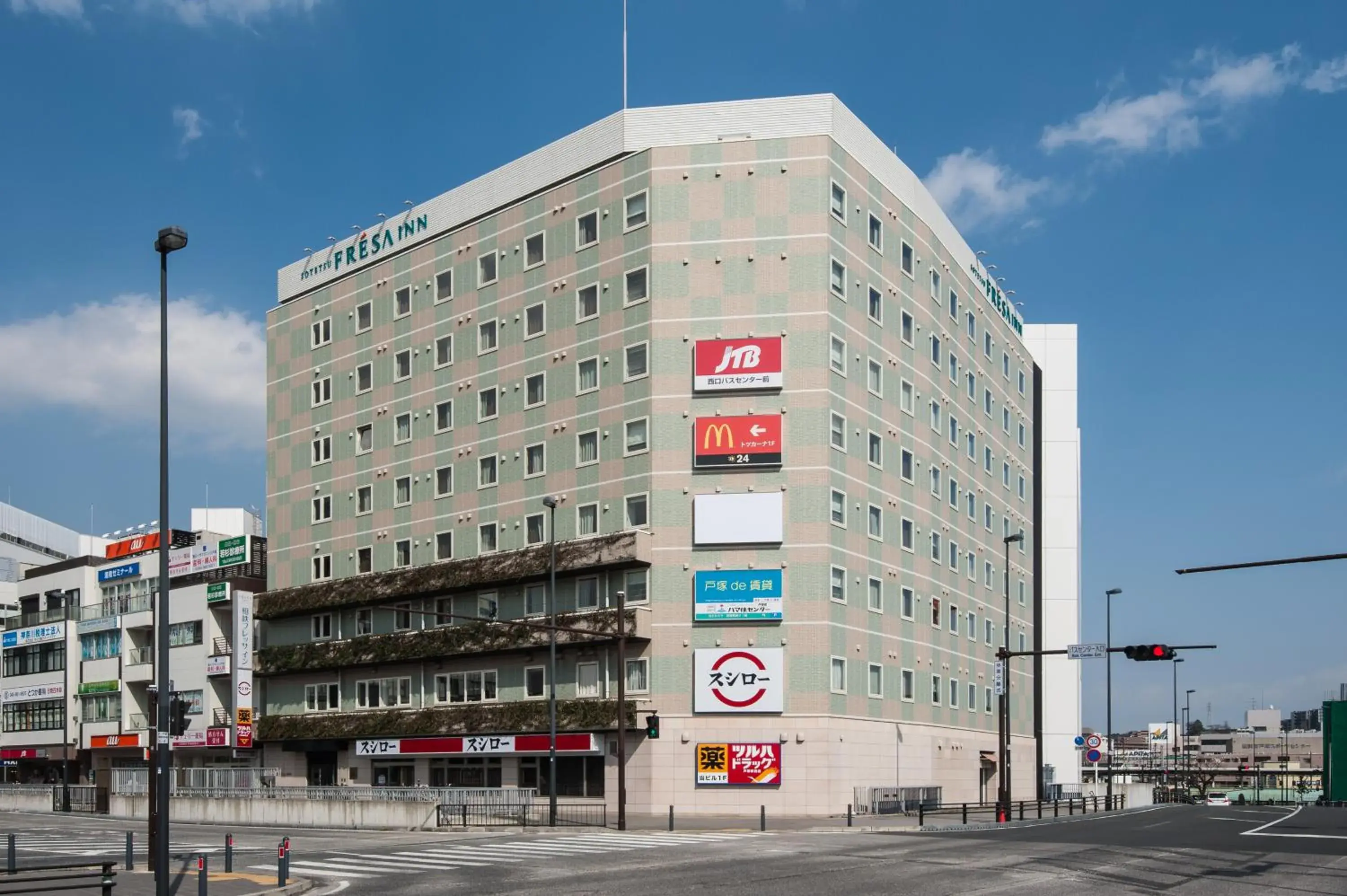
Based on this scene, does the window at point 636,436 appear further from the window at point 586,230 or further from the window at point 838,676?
the window at point 838,676

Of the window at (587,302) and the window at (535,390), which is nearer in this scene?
the window at (587,302)

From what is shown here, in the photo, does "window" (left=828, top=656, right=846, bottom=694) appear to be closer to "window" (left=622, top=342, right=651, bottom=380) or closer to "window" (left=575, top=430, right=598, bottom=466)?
"window" (left=575, top=430, right=598, bottom=466)

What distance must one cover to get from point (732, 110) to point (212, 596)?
150 ft

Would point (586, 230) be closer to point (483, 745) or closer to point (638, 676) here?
point (638, 676)

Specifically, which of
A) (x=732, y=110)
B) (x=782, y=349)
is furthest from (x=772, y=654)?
(x=732, y=110)

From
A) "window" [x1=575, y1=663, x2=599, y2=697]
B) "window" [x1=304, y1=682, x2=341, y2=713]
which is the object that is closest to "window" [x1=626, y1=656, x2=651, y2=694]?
"window" [x1=575, y1=663, x2=599, y2=697]

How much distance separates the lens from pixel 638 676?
64.9m

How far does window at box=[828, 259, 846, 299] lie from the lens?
217 feet

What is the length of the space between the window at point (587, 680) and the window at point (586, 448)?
32.0ft

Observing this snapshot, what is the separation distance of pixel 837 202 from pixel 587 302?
13293 mm

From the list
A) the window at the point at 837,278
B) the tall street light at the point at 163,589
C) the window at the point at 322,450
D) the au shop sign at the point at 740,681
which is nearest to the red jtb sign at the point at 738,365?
the window at the point at 837,278

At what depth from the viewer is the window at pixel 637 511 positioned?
65812 mm

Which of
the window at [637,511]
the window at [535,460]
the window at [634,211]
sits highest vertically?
the window at [634,211]

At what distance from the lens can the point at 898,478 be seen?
2867 inches
